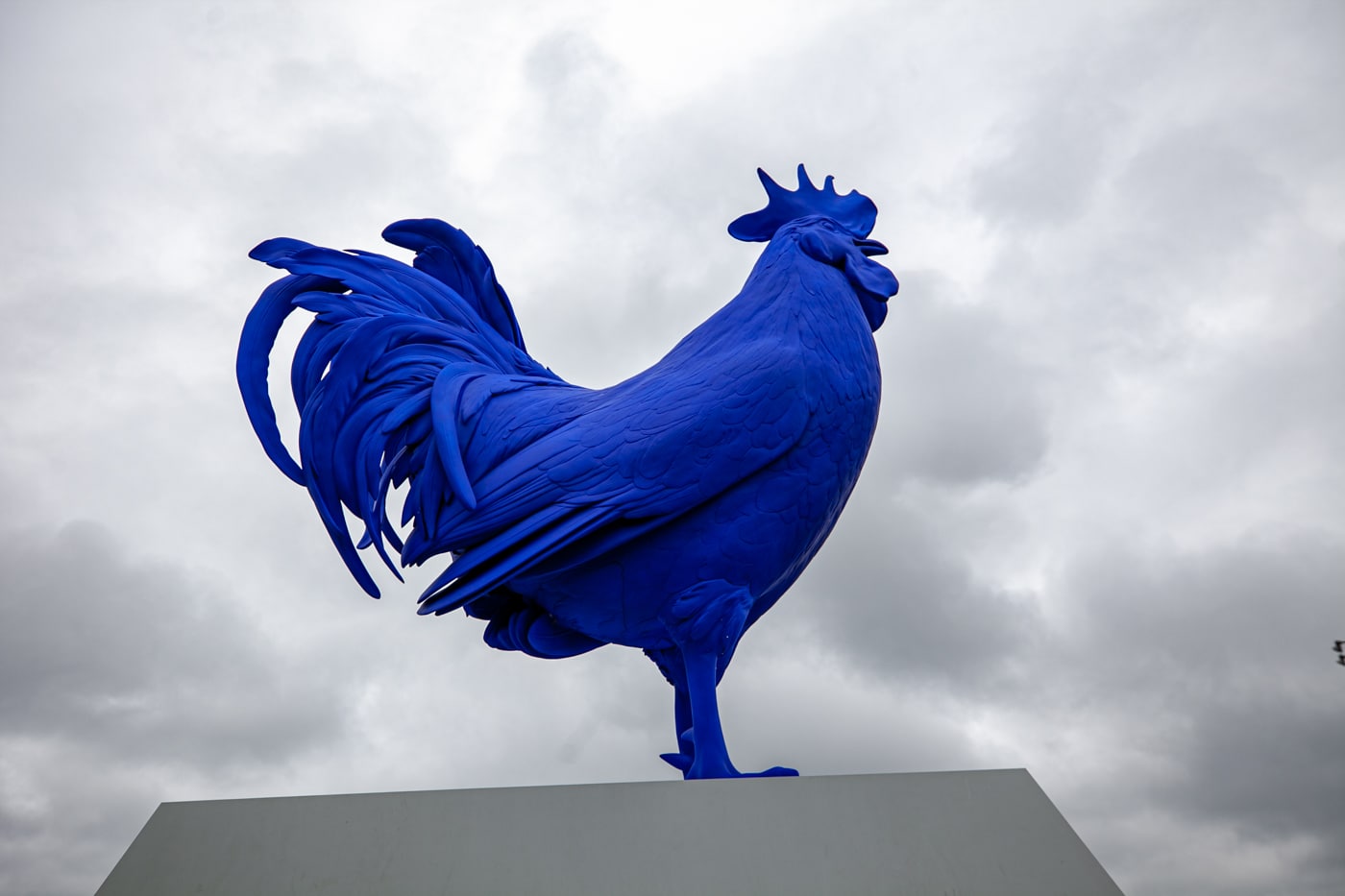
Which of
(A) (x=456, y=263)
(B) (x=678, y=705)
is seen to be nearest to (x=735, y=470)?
(B) (x=678, y=705)

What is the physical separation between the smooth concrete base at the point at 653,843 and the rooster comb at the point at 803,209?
266 centimetres

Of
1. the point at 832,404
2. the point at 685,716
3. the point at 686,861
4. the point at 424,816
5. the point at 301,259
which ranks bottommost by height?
the point at 686,861

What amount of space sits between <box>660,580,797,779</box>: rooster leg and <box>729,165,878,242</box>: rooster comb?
1989 mm

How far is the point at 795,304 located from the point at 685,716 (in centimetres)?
187

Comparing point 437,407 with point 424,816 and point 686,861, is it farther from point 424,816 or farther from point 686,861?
point 686,861

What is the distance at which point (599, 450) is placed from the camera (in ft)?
12.3

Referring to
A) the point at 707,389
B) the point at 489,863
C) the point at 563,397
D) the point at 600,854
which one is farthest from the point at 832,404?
the point at 489,863

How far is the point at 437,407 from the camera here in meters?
3.95

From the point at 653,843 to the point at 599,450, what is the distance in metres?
1.43

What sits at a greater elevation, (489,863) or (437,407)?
(437,407)

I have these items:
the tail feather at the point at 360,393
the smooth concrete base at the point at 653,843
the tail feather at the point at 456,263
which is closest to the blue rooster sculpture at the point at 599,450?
the tail feather at the point at 360,393

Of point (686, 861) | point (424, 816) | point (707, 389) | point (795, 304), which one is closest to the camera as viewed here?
point (686, 861)

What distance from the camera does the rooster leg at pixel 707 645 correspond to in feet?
12.3

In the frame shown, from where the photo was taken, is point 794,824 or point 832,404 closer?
point 794,824
